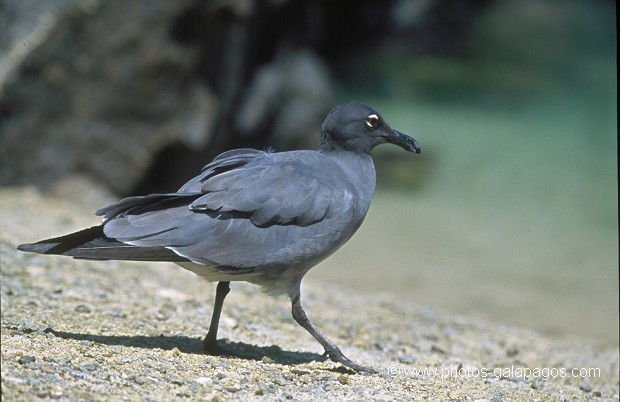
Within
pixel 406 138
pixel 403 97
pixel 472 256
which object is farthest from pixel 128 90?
pixel 403 97

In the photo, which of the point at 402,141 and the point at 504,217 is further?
the point at 504,217

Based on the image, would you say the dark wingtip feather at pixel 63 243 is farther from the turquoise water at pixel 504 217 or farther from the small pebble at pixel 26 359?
the turquoise water at pixel 504 217

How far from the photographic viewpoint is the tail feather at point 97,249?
4.85m

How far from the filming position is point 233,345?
5.72 m

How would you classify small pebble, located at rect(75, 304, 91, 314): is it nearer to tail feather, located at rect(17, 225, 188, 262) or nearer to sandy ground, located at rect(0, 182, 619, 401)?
sandy ground, located at rect(0, 182, 619, 401)

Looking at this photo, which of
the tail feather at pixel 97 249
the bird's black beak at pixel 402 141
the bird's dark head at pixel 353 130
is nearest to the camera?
the tail feather at pixel 97 249

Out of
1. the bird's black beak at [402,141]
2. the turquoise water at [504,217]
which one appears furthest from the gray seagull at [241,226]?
the turquoise water at [504,217]

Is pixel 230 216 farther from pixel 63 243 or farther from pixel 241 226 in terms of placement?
pixel 63 243

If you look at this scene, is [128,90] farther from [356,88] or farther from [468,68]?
[468,68]

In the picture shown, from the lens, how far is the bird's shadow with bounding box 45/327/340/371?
203 inches

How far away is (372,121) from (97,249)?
1979 mm

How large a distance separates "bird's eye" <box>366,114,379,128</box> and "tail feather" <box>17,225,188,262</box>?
158 centimetres

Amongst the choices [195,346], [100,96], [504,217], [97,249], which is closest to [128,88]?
[100,96]

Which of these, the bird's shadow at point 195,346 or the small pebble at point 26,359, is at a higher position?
the bird's shadow at point 195,346
